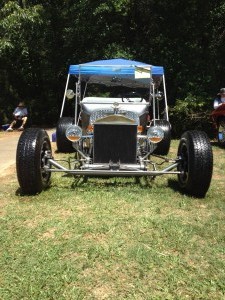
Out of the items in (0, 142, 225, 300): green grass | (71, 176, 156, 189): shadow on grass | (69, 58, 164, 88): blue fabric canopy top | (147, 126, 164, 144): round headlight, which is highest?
(69, 58, 164, 88): blue fabric canopy top

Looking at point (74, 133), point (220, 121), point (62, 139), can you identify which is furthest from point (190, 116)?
point (74, 133)

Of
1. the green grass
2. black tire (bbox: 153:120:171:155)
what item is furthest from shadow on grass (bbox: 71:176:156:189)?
black tire (bbox: 153:120:171:155)

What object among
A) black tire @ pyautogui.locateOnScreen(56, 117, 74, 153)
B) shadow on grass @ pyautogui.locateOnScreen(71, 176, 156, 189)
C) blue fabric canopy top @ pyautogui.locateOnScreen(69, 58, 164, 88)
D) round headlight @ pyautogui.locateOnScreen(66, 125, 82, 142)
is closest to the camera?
round headlight @ pyautogui.locateOnScreen(66, 125, 82, 142)

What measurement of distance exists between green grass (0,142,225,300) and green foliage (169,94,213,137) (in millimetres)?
6011

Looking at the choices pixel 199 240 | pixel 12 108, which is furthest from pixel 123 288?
pixel 12 108

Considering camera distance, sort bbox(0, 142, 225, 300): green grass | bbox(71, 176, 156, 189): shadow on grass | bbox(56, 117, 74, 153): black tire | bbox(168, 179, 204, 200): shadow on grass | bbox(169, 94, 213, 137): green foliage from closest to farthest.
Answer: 1. bbox(0, 142, 225, 300): green grass
2. bbox(168, 179, 204, 200): shadow on grass
3. bbox(71, 176, 156, 189): shadow on grass
4. bbox(56, 117, 74, 153): black tire
5. bbox(169, 94, 213, 137): green foliage

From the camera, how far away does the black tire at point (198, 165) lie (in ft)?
15.5

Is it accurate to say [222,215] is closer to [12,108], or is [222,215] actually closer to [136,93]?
[136,93]

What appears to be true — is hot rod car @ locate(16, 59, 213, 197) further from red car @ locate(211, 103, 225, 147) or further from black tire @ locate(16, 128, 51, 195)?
red car @ locate(211, 103, 225, 147)

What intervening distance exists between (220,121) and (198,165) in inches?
202

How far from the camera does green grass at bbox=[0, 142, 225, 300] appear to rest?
2.79 m

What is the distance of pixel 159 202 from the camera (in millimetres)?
4680

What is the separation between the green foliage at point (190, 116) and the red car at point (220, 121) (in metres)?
1.30

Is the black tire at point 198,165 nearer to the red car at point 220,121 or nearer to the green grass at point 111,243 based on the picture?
the green grass at point 111,243
